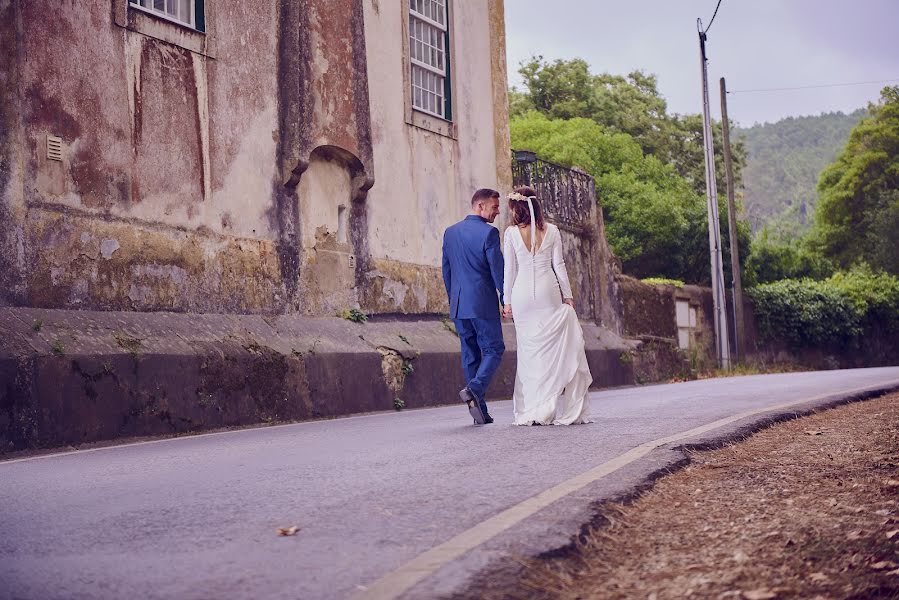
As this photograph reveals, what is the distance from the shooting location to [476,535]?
14.1ft

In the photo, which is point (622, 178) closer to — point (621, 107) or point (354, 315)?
point (621, 107)

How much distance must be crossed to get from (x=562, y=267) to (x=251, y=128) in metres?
5.53

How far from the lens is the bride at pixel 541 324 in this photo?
9711 millimetres

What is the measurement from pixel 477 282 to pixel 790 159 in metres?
151

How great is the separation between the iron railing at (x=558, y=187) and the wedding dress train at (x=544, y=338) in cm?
1304

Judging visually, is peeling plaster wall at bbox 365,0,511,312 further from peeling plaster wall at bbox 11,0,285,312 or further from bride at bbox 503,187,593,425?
bride at bbox 503,187,593,425

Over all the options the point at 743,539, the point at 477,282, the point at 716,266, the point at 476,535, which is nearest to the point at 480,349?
the point at 477,282

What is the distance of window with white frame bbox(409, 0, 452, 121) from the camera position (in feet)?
59.8

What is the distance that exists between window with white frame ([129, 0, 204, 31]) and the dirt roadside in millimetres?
8363

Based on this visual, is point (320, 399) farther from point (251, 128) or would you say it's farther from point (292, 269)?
point (251, 128)

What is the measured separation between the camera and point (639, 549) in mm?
4430

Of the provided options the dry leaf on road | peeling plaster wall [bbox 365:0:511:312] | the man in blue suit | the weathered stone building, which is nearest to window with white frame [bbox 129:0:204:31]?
the weathered stone building

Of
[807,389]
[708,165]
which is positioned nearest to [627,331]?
[708,165]

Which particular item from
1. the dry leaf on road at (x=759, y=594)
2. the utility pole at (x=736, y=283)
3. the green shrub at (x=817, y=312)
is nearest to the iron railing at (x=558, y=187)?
the utility pole at (x=736, y=283)
